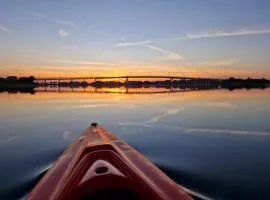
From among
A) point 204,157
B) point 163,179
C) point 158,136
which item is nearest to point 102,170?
point 163,179

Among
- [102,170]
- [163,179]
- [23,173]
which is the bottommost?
[23,173]

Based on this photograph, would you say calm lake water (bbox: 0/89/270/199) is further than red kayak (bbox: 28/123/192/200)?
Yes

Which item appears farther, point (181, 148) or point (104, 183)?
point (181, 148)

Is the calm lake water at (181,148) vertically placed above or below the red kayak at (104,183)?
below

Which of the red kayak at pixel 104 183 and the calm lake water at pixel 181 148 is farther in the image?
the calm lake water at pixel 181 148

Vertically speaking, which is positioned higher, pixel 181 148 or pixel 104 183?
pixel 104 183

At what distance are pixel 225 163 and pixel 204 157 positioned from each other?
1.07 m

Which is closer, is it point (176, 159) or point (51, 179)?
point (51, 179)

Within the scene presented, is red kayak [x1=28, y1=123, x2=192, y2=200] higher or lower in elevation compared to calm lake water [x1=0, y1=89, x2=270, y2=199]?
higher

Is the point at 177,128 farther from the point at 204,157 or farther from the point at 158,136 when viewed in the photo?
the point at 204,157

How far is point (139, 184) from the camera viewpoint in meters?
5.34

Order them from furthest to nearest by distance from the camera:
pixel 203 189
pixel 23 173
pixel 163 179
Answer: pixel 23 173 < pixel 203 189 < pixel 163 179

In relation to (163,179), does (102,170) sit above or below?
above

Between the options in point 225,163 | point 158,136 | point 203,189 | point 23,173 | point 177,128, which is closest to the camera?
point 203,189
